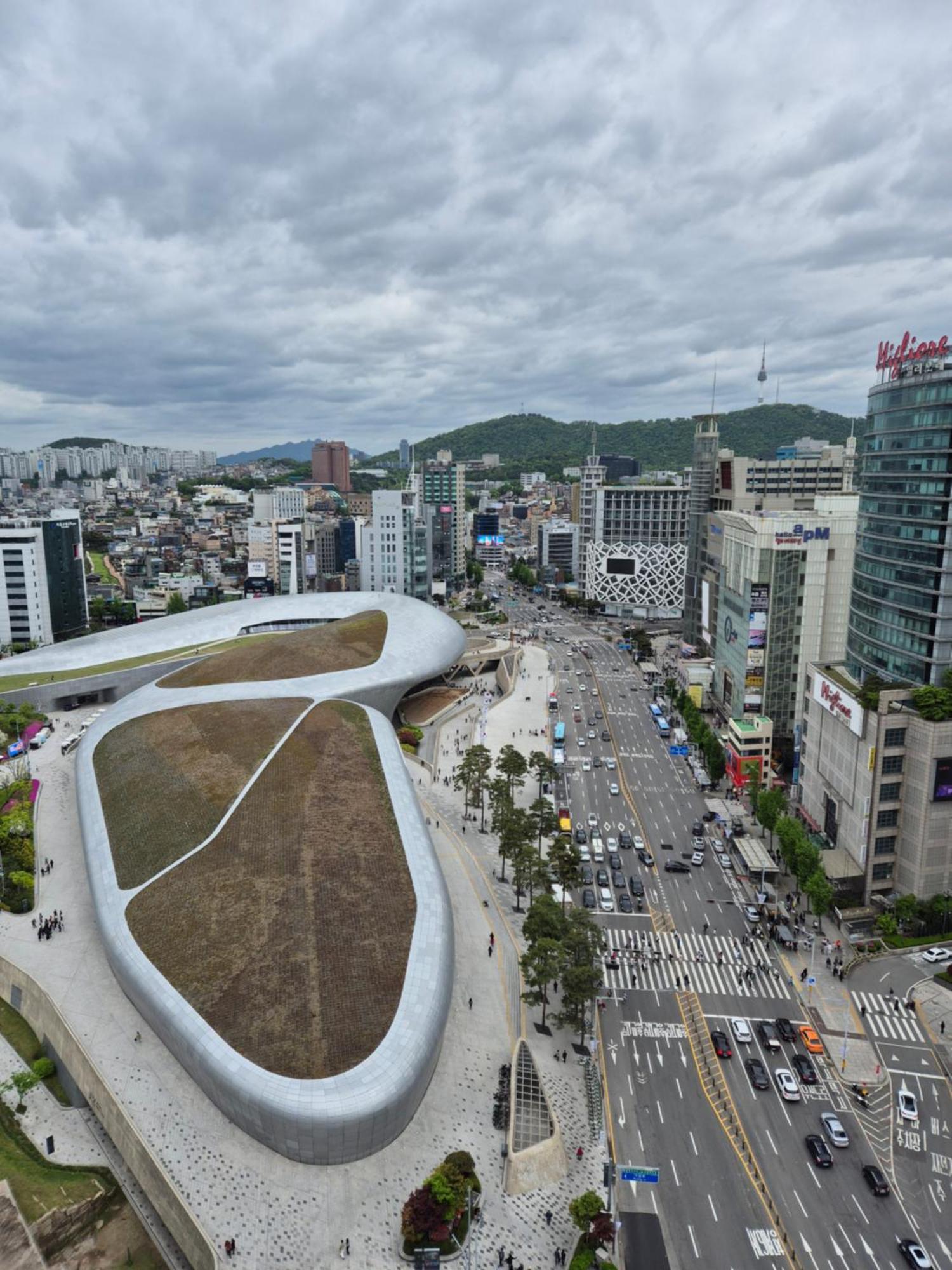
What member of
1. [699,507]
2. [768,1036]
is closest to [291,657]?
[768,1036]

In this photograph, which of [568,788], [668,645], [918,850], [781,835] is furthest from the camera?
[668,645]

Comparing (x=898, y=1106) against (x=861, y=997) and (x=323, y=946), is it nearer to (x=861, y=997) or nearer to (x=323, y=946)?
(x=861, y=997)

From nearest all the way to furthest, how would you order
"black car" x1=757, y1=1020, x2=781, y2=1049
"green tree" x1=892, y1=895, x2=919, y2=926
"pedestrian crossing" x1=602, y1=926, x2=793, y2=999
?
1. "black car" x1=757, y1=1020, x2=781, y2=1049
2. "pedestrian crossing" x1=602, y1=926, x2=793, y2=999
3. "green tree" x1=892, y1=895, x2=919, y2=926

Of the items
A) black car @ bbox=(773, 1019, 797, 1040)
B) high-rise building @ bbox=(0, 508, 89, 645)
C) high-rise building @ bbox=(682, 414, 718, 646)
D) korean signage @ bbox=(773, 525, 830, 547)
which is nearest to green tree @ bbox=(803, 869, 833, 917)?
black car @ bbox=(773, 1019, 797, 1040)

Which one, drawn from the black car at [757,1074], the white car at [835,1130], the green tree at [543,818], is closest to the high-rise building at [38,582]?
the green tree at [543,818]

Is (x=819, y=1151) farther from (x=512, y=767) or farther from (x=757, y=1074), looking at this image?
(x=512, y=767)

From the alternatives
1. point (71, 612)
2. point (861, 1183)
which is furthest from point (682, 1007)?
point (71, 612)

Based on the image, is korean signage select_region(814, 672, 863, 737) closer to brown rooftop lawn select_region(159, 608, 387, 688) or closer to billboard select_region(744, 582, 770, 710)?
billboard select_region(744, 582, 770, 710)
